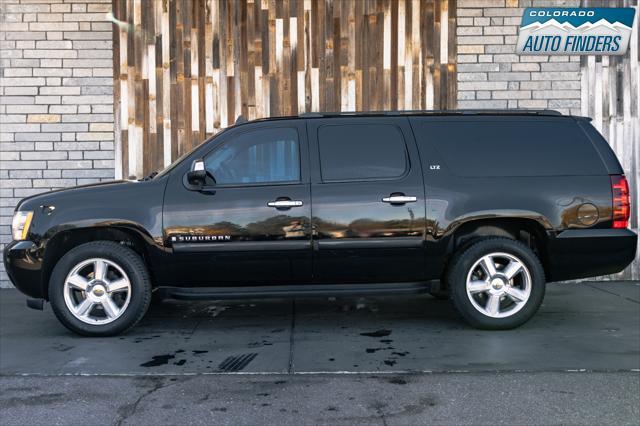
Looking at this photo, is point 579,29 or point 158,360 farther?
point 579,29

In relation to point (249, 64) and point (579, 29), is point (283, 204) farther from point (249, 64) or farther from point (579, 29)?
point (579, 29)

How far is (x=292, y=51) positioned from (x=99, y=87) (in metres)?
2.45

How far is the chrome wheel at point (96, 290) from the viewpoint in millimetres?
6355

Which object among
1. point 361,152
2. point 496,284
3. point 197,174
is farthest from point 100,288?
point 496,284

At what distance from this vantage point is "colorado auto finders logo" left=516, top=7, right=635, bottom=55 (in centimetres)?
943

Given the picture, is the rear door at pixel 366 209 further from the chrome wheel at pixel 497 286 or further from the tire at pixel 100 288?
the tire at pixel 100 288

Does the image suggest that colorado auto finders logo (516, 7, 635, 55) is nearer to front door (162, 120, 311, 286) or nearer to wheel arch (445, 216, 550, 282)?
wheel arch (445, 216, 550, 282)

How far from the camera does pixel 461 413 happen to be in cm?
430

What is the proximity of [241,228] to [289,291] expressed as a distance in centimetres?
67

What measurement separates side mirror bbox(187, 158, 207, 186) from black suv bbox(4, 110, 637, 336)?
1 centimetres

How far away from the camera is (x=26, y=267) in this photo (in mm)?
6426

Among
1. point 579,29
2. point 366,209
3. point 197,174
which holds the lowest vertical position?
point 366,209

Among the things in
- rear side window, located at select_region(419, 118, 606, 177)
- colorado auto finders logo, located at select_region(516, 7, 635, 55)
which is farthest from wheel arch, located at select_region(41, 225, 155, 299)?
colorado auto finders logo, located at select_region(516, 7, 635, 55)

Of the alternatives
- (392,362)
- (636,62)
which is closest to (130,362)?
(392,362)
